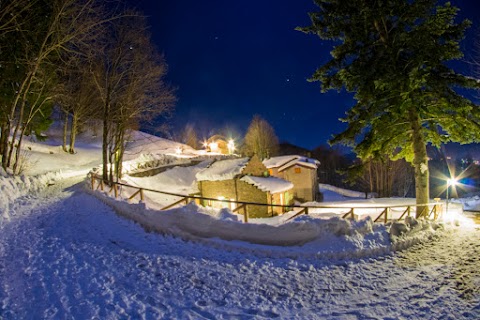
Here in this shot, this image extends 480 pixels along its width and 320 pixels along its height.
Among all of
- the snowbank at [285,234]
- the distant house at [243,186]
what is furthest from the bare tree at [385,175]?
the snowbank at [285,234]

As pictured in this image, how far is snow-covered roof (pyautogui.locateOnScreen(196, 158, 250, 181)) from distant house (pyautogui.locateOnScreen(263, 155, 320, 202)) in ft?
35.0

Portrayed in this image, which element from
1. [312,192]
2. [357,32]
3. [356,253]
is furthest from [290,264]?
[312,192]

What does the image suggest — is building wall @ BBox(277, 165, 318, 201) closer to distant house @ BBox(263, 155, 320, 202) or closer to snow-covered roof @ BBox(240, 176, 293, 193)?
distant house @ BBox(263, 155, 320, 202)

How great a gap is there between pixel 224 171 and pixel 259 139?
25407mm

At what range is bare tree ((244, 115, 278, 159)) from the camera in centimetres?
4900

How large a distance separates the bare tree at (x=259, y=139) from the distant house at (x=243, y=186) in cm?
2128

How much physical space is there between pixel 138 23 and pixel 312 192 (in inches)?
1067

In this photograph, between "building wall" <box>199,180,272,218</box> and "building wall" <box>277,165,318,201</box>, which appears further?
"building wall" <box>277,165,318,201</box>

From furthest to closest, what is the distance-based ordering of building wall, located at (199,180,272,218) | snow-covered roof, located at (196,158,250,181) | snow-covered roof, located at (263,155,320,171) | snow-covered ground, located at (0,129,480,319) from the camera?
snow-covered roof, located at (263,155,320,171)
snow-covered roof, located at (196,158,250,181)
building wall, located at (199,180,272,218)
snow-covered ground, located at (0,129,480,319)

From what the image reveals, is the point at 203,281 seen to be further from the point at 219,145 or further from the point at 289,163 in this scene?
the point at 219,145

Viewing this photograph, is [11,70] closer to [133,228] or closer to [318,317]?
[133,228]

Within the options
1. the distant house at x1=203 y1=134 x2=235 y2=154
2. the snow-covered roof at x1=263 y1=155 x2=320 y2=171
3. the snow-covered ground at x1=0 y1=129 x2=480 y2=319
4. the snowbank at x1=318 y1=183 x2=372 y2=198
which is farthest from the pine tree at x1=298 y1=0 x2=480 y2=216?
the distant house at x1=203 y1=134 x2=235 y2=154

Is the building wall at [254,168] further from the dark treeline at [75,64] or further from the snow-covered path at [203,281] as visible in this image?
the snow-covered path at [203,281]

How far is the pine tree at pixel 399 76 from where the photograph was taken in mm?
11102
